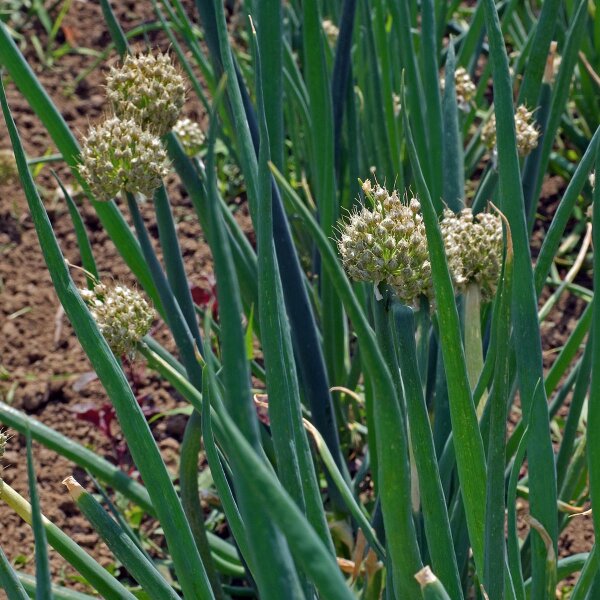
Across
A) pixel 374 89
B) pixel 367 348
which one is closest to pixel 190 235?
pixel 374 89

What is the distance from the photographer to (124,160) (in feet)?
2.87

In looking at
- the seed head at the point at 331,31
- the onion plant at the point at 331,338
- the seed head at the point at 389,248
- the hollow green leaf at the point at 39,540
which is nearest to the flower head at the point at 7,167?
the seed head at the point at 331,31

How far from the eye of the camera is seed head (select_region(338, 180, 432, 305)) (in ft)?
2.22

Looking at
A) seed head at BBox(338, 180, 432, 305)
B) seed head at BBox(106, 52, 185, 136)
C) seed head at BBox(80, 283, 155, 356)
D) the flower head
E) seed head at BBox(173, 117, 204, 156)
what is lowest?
seed head at BBox(338, 180, 432, 305)

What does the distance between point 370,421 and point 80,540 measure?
606 millimetres

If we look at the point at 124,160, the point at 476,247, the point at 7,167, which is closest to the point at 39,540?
the point at 124,160

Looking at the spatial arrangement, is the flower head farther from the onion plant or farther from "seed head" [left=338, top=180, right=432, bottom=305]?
"seed head" [left=338, top=180, right=432, bottom=305]

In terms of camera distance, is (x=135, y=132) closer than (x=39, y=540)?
No

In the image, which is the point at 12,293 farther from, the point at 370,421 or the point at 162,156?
the point at 162,156

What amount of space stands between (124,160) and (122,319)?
0.16 meters

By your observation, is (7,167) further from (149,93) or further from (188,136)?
(149,93)

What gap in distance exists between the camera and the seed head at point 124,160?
87 centimetres

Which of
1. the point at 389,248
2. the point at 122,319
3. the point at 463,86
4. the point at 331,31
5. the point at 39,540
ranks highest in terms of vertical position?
the point at 331,31

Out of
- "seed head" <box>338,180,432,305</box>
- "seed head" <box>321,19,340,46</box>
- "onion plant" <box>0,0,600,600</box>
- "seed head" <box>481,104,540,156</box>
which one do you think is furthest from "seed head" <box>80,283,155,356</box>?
"seed head" <box>321,19,340,46</box>
